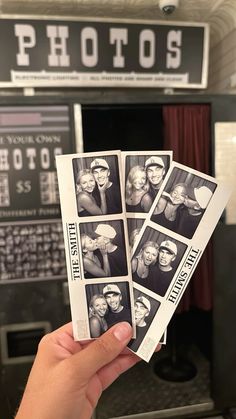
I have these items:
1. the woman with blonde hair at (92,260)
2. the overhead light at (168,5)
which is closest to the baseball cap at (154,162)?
the woman with blonde hair at (92,260)

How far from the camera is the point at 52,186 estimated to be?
186 centimetres

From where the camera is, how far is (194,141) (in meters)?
2.04

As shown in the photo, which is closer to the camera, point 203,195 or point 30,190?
point 203,195

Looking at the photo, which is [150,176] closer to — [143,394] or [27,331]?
[27,331]

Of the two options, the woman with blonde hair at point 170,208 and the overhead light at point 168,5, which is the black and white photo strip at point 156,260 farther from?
the overhead light at point 168,5

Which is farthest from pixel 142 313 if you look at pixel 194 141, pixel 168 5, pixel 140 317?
pixel 168 5

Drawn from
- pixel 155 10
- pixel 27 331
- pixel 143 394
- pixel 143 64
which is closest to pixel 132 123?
pixel 143 64

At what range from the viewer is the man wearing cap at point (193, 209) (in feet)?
2.78

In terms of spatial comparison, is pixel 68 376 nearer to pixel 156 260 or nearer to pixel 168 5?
pixel 156 260

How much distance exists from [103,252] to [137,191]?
18 centimetres

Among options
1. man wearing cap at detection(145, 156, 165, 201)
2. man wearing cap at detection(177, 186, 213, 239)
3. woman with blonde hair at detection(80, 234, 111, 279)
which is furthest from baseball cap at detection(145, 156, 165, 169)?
woman with blonde hair at detection(80, 234, 111, 279)

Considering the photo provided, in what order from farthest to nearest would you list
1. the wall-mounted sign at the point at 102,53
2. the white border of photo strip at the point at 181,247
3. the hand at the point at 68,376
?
the wall-mounted sign at the point at 102,53, the white border of photo strip at the point at 181,247, the hand at the point at 68,376

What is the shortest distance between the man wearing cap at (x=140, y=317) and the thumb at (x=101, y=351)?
0.10ft

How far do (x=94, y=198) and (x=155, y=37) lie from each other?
1689 mm
